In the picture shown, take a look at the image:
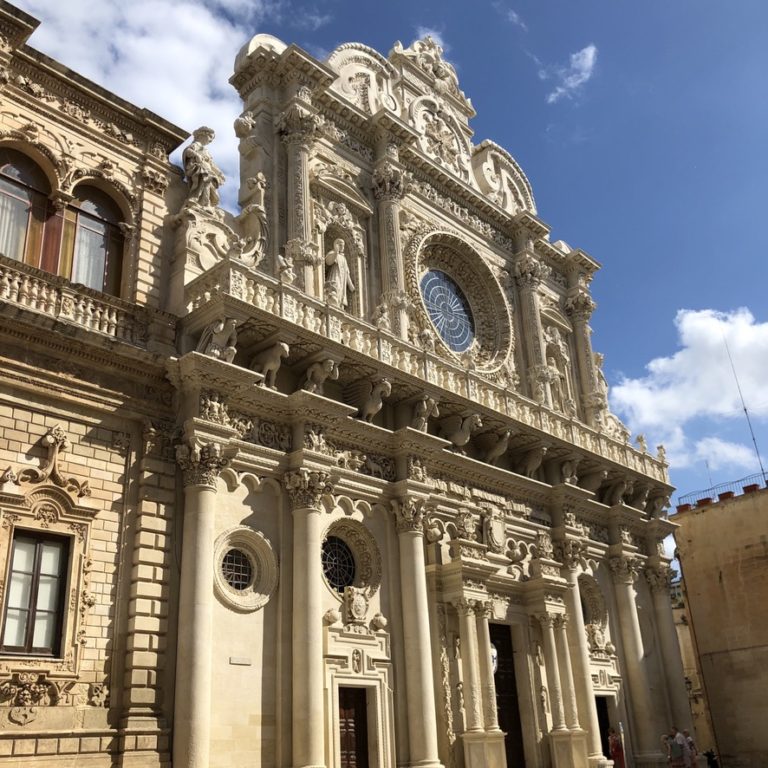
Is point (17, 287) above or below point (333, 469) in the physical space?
above

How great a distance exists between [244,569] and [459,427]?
5.73 meters

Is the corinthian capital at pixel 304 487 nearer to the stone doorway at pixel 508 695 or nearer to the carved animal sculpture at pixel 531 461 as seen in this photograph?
the stone doorway at pixel 508 695

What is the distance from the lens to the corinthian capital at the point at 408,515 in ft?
51.8

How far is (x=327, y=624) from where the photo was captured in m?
14.1

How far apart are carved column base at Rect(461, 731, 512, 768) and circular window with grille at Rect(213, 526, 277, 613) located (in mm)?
4492

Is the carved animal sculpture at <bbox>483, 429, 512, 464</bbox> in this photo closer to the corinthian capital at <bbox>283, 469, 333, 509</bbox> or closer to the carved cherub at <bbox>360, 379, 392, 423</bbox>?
the carved cherub at <bbox>360, 379, 392, 423</bbox>

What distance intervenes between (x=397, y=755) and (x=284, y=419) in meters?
5.65

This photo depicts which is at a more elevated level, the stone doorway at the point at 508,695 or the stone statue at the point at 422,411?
the stone statue at the point at 422,411

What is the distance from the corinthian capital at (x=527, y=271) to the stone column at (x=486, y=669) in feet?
30.9

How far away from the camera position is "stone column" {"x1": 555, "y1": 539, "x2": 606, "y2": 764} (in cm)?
1794

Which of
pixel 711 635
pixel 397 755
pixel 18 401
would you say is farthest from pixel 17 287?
pixel 711 635

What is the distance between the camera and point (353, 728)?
1409 cm

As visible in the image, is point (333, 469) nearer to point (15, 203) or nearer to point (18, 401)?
point (18, 401)

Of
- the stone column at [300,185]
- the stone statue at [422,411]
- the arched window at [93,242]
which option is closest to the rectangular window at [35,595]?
the arched window at [93,242]
